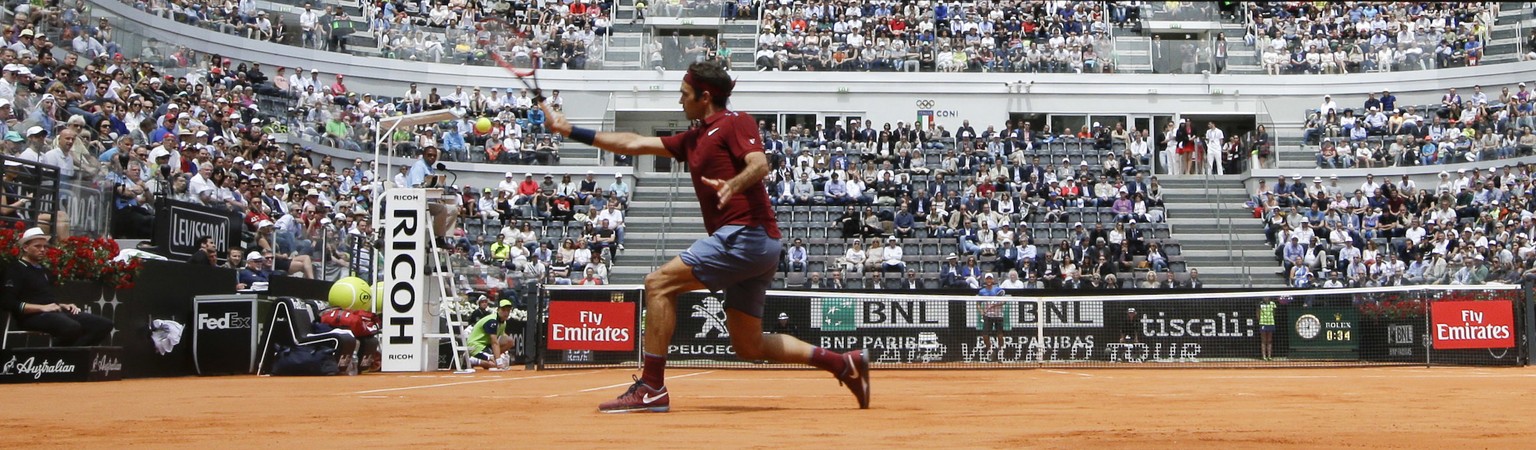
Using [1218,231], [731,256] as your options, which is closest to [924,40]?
[1218,231]

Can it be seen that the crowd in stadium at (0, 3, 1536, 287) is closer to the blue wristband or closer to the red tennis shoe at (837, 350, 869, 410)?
the blue wristband

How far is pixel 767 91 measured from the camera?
3734cm

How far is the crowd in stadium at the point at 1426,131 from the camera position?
3288 cm

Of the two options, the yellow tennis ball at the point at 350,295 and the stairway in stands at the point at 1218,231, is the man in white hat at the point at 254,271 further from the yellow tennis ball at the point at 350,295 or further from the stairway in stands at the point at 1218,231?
the stairway in stands at the point at 1218,231

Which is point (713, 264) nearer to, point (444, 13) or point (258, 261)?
point (258, 261)

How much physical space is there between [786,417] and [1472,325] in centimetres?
1592

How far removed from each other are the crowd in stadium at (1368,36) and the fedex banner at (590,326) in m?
23.4

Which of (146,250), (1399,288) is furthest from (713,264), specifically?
(1399,288)

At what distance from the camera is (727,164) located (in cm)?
777

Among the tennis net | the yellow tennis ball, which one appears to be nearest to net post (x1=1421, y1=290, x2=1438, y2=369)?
the tennis net

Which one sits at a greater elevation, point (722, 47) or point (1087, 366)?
point (722, 47)

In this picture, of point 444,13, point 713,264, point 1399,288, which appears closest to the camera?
point 713,264

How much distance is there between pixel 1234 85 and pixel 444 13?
64.8ft

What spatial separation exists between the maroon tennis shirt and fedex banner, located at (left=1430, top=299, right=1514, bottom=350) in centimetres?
1537
